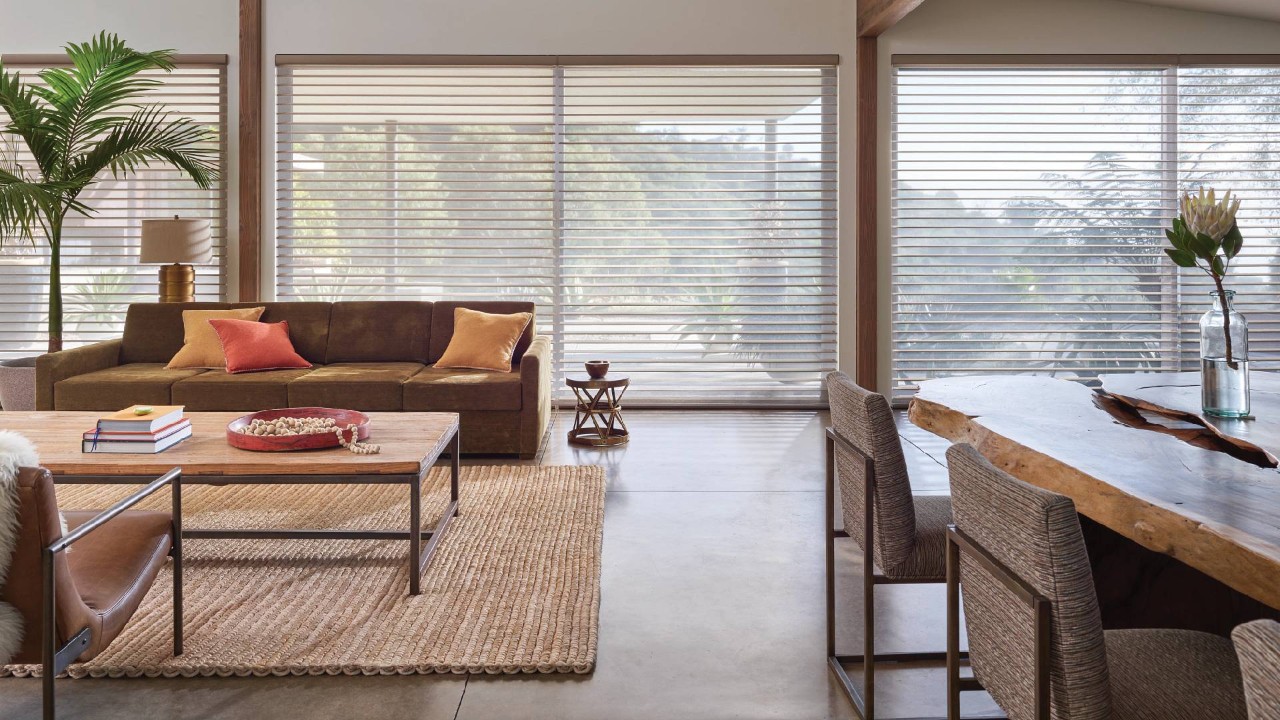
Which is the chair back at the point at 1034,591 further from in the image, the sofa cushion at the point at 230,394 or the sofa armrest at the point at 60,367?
the sofa armrest at the point at 60,367

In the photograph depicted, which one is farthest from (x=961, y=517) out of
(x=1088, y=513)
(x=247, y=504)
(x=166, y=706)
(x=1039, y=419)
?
(x=247, y=504)

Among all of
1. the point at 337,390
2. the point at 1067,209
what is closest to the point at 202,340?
the point at 337,390

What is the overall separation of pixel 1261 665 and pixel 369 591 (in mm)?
2519

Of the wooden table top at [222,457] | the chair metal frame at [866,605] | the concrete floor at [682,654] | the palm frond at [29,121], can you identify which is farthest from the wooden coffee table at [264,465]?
the palm frond at [29,121]

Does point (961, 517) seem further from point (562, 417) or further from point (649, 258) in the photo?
point (649, 258)

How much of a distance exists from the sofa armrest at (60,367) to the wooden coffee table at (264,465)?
5.75 feet

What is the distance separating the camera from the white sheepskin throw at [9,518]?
5.53 ft

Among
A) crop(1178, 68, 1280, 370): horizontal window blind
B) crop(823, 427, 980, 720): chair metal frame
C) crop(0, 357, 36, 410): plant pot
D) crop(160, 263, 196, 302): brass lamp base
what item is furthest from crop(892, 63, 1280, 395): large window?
crop(0, 357, 36, 410): plant pot

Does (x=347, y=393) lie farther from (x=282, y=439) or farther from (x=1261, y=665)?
(x=1261, y=665)

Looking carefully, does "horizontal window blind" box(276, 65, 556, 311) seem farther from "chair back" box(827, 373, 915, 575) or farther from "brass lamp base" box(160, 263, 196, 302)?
"chair back" box(827, 373, 915, 575)

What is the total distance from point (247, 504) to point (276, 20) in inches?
157

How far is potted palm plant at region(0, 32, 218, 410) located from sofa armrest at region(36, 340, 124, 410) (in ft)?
1.63

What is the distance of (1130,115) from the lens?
21.3ft

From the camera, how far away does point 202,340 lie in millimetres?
5398
